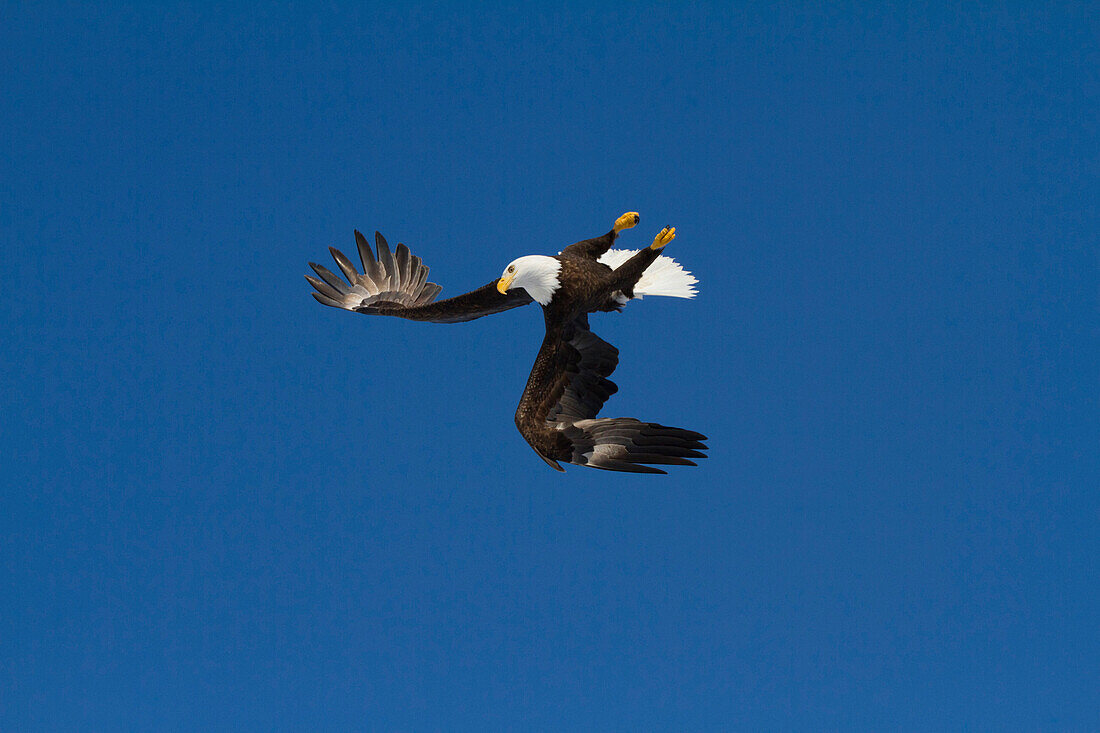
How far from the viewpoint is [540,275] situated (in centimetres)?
452

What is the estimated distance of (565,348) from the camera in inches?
182

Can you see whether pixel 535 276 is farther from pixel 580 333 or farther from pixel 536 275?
pixel 580 333

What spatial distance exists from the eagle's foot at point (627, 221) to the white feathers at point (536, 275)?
0.48 metres

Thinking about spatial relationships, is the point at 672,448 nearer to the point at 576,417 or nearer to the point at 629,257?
the point at 576,417

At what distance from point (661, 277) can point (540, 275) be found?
0.77 m

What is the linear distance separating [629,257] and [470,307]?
82 cm

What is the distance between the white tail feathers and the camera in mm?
4957

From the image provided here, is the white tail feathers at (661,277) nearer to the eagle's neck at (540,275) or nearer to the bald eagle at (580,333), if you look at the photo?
the bald eagle at (580,333)

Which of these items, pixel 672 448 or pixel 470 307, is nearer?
pixel 672 448

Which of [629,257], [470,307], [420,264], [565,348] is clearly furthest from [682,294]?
[420,264]

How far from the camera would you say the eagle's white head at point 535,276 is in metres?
4.52

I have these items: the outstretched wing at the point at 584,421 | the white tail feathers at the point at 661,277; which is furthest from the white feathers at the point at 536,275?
the white tail feathers at the point at 661,277

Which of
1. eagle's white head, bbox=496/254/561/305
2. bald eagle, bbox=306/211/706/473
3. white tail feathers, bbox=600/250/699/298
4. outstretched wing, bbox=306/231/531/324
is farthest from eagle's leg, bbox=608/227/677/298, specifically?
outstretched wing, bbox=306/231/531/324

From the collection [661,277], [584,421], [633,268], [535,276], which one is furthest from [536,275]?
[661,277]
